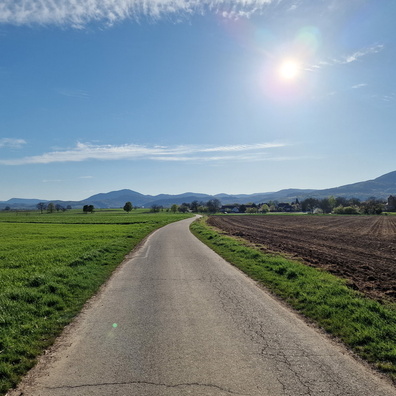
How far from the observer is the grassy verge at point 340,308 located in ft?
21.6

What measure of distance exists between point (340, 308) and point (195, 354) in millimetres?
5313

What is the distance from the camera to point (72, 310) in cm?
955

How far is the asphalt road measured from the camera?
17.0 ft

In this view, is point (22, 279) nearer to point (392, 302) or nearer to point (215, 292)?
point (215, 292)

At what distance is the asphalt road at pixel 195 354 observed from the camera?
205 inches

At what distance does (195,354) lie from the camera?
6.35 metres

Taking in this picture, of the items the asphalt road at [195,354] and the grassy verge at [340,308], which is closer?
the asphalt road at [195,354]

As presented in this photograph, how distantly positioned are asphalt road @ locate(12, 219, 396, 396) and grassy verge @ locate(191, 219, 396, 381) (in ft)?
1.83

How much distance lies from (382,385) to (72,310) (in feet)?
27.9

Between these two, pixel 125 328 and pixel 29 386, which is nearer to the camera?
pixel 29 386

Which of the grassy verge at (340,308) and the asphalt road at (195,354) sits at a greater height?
the asphalt road at (195,354)

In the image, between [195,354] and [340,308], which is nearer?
[195,354]

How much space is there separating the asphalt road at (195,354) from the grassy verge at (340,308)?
0.56 metres

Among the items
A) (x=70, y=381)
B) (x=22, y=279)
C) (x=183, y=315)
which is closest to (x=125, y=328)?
(x=183, y=315)
